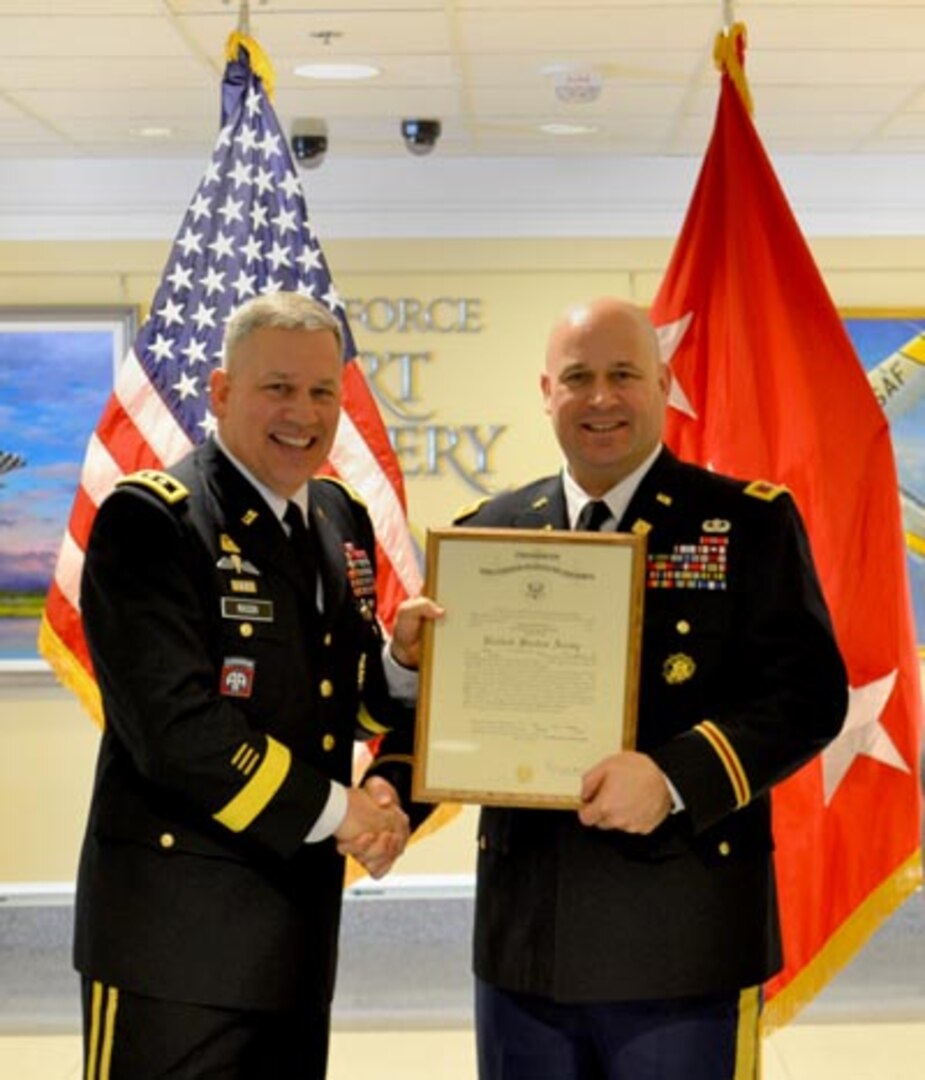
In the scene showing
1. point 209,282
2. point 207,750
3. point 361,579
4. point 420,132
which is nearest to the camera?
point 207,750

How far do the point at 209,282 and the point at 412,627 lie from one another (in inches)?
65.0

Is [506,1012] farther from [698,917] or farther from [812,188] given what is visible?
[812,188]

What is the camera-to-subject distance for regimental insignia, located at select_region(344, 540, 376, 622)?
269cm

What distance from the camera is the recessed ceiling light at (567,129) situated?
5.72 meters

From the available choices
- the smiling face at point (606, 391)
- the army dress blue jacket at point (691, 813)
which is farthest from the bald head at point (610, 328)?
the army dress blue jacket at point (691, 813)

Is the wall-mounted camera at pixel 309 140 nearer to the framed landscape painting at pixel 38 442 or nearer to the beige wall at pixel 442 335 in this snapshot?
the beige wall at pixel 442 335

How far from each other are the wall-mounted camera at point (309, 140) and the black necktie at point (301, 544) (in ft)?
10.5

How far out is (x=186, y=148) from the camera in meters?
6.12

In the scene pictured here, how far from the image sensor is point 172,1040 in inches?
96.3

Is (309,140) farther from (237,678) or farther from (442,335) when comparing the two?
(237,678)

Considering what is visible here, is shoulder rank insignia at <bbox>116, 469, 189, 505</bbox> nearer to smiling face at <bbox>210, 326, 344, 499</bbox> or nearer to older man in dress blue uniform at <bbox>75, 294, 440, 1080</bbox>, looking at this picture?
older man in dress blue uniform at <bbox>75, 294, 440, 1080</bbox>

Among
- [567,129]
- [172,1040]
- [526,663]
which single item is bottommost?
[172,1040]

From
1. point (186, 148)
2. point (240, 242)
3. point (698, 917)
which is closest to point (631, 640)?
point (698, 917)

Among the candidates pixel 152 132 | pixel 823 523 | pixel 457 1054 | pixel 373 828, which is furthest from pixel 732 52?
pixel 457 1054
